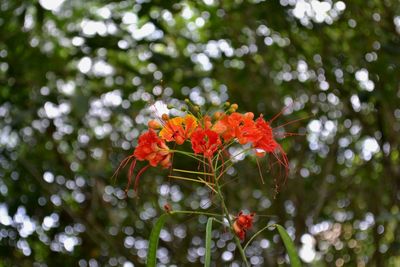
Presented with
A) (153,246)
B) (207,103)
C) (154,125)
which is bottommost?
(207,103)

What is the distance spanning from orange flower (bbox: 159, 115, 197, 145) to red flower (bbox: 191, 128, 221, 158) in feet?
0.16

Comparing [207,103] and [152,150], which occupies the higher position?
[152,150]

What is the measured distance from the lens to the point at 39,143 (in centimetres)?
475

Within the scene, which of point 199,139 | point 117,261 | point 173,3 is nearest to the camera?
point 199,139

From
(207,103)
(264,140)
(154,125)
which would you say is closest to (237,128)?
(264,140)

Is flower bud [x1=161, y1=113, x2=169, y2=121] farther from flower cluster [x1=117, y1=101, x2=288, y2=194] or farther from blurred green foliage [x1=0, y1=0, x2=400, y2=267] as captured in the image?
blurred green foliage [x1=0, y1=0, x2=400, y2=267]

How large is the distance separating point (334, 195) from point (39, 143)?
204cm

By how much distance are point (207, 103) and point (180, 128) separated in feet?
9.62

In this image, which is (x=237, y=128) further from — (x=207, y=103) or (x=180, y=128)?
(x=207, y=103)

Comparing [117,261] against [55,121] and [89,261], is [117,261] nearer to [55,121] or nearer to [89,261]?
[89,261]

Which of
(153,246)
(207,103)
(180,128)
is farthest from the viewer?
(207,103)

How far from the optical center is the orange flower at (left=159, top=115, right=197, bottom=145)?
1.73 m

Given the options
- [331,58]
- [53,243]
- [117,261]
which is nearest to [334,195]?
[331,58]

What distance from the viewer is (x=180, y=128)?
174 centimetres
